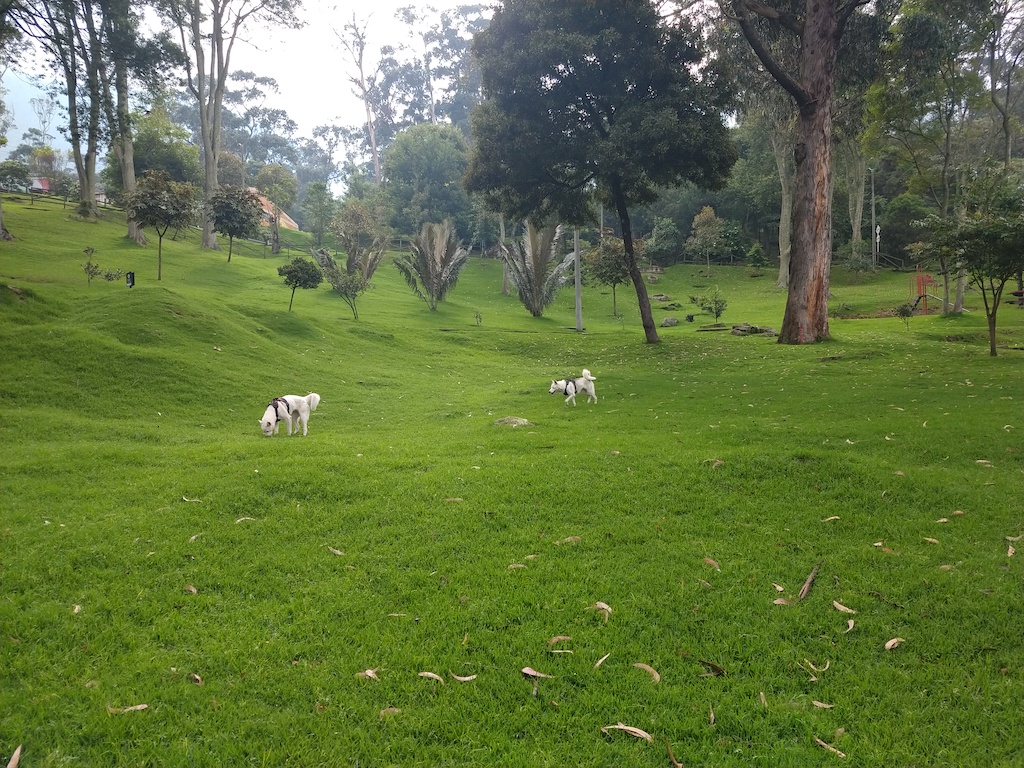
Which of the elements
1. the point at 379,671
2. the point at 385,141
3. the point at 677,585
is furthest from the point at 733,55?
the point at 385,141

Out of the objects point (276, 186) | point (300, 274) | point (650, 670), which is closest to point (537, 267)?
point (300, 274)

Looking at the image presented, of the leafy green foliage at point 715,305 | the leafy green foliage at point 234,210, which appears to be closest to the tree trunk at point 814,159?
the leafy green foliage at point 715,305

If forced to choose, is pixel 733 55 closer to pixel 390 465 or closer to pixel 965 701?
pixel 390 465

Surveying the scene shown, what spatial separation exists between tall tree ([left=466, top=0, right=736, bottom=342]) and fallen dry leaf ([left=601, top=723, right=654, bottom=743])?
1692cm

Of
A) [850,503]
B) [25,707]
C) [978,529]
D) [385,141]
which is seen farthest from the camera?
[385,141]

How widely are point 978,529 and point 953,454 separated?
248 centimetres

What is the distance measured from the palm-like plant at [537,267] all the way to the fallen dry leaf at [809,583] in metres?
29.0

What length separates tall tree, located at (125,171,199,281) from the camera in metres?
21.4

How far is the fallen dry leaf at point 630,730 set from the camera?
11.1ft

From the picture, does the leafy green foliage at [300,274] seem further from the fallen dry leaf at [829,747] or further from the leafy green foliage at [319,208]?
the leafy green foliage at [319,208]

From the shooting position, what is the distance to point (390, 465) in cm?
813

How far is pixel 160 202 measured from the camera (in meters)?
21.5

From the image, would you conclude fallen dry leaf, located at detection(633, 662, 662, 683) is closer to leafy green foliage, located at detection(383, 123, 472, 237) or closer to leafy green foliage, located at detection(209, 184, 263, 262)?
leafy green foliage, located at detection(209, 184, 263, 262)

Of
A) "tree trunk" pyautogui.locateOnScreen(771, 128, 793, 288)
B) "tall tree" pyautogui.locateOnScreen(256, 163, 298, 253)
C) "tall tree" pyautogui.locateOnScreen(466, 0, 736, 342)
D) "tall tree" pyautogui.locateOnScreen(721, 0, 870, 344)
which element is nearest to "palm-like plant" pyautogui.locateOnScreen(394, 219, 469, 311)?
"tall tree" pyautogui.locateOnScreen(466, 0, 736, 342)
